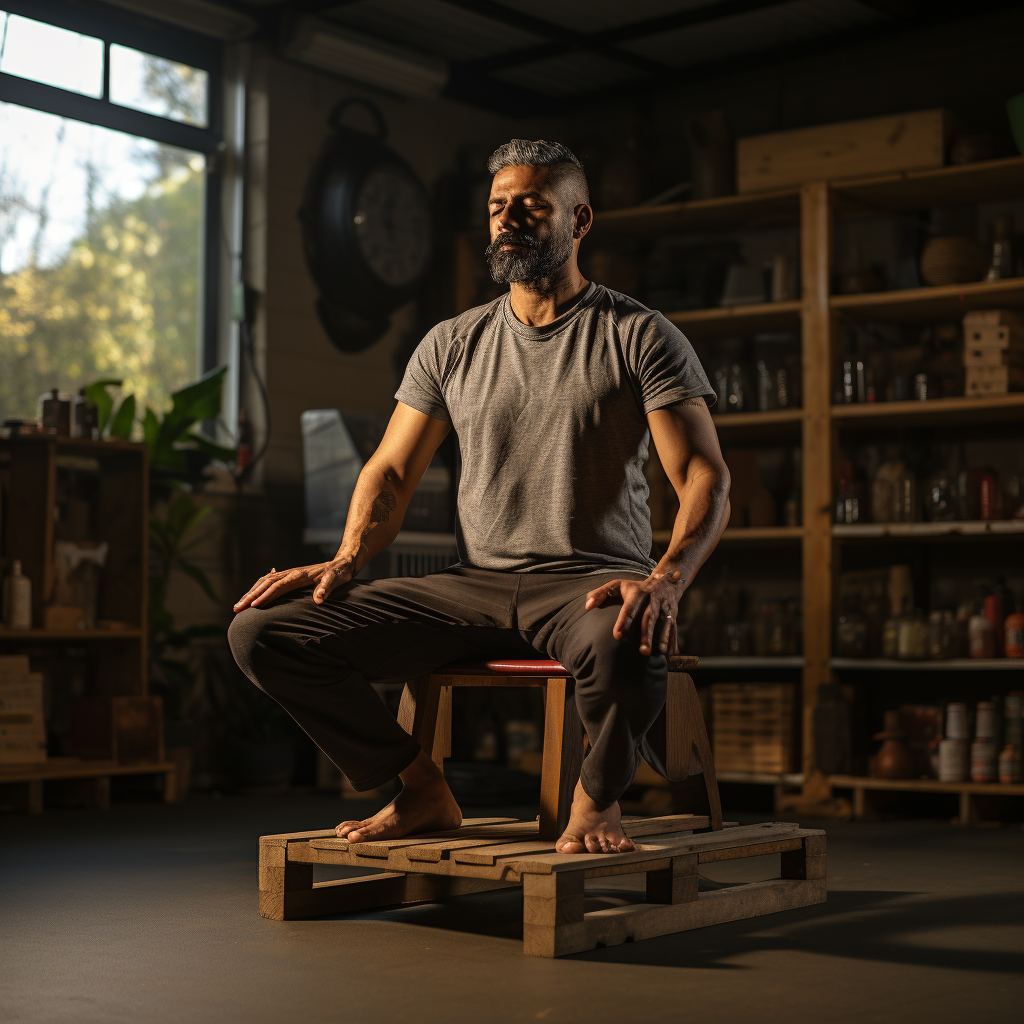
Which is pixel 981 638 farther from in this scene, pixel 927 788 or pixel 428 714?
pixel 428 714

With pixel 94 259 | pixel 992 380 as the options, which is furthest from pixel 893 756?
pixel 94 259

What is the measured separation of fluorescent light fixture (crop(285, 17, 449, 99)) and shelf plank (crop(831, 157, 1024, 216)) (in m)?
1.76

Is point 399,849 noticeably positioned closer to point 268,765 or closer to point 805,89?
point 268,765

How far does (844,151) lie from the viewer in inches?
215

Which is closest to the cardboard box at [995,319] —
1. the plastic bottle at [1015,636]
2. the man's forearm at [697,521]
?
the plastic bottle at [1015,636]

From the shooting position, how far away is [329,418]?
5711 mm

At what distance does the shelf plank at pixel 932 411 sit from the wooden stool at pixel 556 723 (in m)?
2.50

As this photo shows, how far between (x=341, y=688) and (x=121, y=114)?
3.70 meters

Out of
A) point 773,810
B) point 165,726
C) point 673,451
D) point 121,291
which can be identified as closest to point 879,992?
point 673,451

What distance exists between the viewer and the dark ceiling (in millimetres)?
5773

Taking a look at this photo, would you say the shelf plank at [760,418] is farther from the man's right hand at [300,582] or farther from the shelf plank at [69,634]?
the man's right hand at [300,582]

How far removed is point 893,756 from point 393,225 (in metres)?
2.96

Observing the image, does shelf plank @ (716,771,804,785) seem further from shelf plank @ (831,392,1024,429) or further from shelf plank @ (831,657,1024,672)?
shelf plank @ (831,392,1024,429)

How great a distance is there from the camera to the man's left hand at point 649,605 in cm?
248
